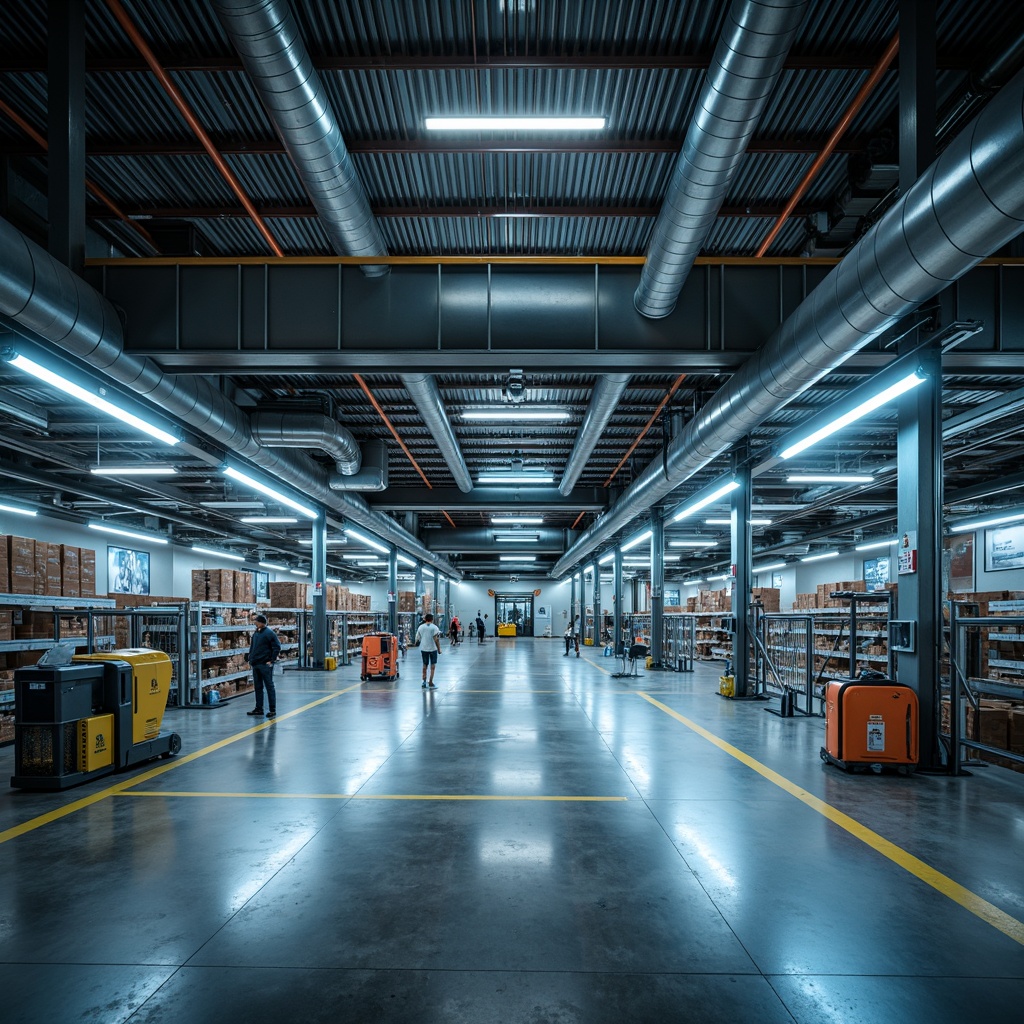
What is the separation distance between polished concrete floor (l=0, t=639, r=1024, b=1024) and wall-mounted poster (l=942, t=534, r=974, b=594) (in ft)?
53.0

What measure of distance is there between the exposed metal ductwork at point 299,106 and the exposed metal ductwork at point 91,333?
8.24 ft

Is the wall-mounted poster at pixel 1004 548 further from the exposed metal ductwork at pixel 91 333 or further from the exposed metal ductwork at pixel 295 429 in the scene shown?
the exposed metal ductwork at pixel 91 333

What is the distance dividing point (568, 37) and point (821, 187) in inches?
151

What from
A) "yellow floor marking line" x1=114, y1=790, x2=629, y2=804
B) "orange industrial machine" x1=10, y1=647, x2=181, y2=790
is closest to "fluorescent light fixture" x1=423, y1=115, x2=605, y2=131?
"yellow floor marking line" x1=114, y1=790, x2=629, y2=804

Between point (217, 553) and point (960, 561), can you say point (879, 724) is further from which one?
point (217, 553)

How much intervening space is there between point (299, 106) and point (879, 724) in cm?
885

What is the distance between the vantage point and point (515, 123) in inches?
246

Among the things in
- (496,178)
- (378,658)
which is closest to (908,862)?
(496,178)

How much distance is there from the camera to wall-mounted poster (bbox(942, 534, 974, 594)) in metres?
21.9

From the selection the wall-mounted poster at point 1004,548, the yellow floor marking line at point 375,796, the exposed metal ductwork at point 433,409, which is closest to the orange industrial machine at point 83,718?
the yellow floor marking line at point 375,796

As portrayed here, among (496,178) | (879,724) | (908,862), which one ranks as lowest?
(908,862)

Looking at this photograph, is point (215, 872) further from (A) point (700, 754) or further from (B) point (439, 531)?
(B) point (439, 531)

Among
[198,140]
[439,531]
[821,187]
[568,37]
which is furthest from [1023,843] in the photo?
[439,531]

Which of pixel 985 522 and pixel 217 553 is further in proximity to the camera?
pixel 217 553
